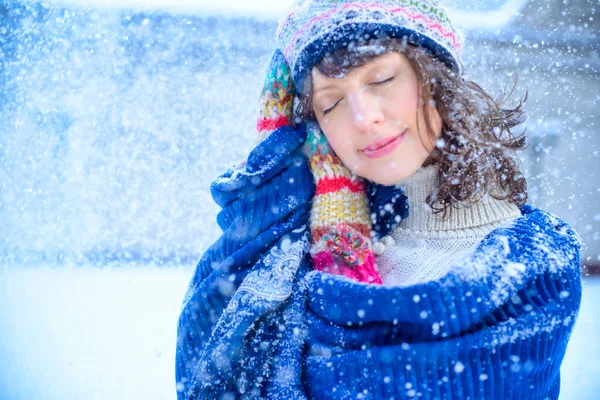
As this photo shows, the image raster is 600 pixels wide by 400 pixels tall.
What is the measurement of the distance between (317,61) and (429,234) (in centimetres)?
42

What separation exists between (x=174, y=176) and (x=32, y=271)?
46.1 inches

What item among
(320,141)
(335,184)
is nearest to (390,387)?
(335,184)

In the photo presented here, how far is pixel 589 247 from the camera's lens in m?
3.47

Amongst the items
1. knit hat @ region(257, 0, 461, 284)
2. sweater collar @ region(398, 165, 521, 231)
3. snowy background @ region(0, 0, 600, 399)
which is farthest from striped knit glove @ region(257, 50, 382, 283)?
snowy background @ region(0, 0, 600, 399)

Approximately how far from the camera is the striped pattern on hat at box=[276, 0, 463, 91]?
876mm

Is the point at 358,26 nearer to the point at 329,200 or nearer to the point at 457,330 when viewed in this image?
the point at 329,200

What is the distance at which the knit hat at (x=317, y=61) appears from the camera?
884 mm

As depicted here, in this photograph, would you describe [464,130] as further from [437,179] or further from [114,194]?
[114,194]

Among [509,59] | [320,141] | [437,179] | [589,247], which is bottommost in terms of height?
[589,247]

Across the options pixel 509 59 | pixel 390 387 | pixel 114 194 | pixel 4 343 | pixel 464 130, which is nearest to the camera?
pixel 390 387

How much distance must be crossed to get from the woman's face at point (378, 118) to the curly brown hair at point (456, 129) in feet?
0.06

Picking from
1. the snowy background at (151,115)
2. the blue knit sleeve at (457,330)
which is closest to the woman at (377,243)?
the blue knit sleeve at (457,330)

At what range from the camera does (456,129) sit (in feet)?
3.19

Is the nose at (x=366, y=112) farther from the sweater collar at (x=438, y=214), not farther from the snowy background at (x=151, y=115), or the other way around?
the snowy background at (x=151, y=115)
